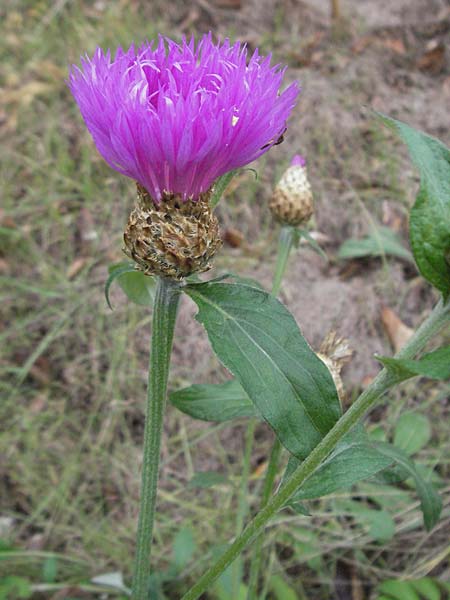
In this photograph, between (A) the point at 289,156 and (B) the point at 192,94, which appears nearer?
(B) the point at 192,94

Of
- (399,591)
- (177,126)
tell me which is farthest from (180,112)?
(399,591)

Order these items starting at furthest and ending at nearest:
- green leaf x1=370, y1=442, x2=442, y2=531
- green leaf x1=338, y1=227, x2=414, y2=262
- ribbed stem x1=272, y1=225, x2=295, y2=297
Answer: green leaf x1=338, y1=227, x2=414, y2=262, ribbed stem x1=272, y1=225, x2=295, y2=297, green leaf x1=370, y1=442, x2=442, y2=531

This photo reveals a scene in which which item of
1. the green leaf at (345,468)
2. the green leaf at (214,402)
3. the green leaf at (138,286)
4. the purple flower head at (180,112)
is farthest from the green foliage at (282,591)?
the purple flower head at (180,112)

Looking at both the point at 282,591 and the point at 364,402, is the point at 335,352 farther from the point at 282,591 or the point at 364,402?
the point at 282,591

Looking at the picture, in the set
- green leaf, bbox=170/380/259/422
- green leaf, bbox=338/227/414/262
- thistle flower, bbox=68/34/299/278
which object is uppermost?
green leaf, bbox=338/227/414/262

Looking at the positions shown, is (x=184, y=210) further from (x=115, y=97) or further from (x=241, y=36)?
(x=241, y=36)

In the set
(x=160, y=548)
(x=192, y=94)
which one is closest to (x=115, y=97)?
(x=192, y=94)

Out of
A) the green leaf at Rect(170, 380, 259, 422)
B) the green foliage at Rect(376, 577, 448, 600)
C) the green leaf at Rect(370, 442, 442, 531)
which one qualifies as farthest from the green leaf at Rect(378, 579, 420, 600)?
the green leaf at Rect(170, 380, 259, 422)

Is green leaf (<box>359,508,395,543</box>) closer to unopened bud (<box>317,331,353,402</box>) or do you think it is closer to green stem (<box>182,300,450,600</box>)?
unopened bud (<box>317,331,353,402</box>)
